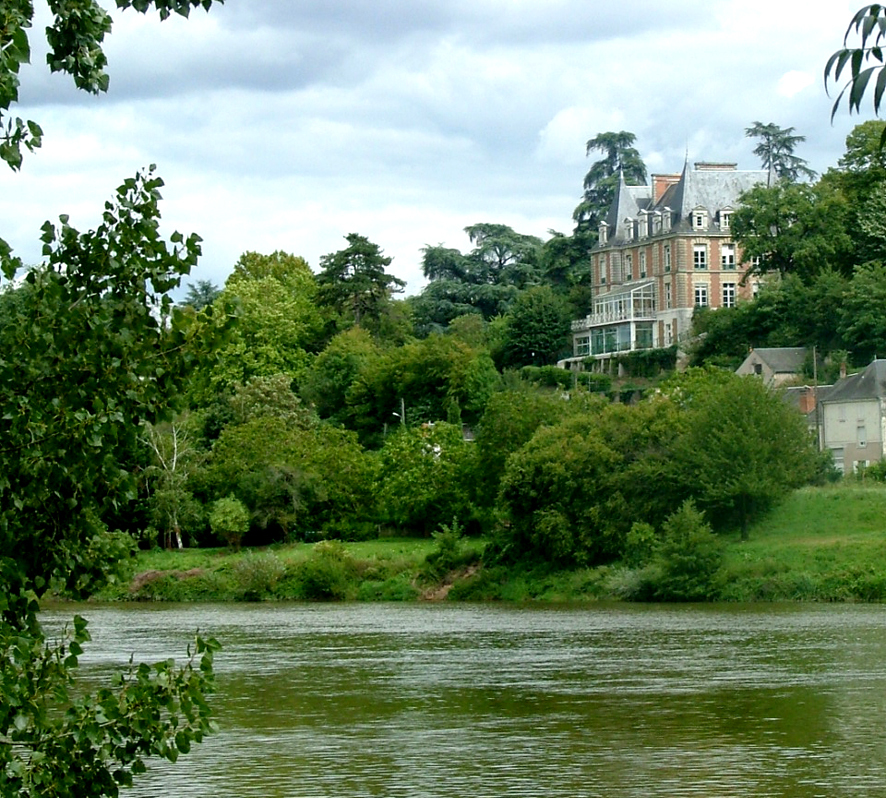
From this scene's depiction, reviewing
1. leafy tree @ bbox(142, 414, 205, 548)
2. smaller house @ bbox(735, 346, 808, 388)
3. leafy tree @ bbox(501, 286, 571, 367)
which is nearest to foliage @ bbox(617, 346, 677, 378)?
leafy tree @ bbox(501, 286, 571, 367)

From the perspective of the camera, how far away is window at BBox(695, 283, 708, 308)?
105 meters

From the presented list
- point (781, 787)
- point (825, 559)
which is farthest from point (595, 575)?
point (781, 787)

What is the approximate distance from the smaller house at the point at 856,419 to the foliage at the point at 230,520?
29.0 m

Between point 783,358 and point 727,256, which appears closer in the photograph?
point 783,358

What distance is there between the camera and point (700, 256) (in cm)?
10550

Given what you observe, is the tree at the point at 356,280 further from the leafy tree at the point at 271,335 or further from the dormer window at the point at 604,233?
the dormer window at the point at 604,233

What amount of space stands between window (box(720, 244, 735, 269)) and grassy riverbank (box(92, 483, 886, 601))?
38531mm

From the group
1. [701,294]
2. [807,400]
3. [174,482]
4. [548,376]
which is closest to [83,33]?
[174,482]

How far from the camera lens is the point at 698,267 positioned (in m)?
105

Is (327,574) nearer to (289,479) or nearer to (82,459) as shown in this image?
(289,479)

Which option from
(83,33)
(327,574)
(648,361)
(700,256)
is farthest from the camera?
(700,256)

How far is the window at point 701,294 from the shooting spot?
344 feet

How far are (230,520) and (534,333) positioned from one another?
36.0 metres

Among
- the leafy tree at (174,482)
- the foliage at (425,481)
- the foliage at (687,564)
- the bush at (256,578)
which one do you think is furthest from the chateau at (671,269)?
the foliage at (687,564)
